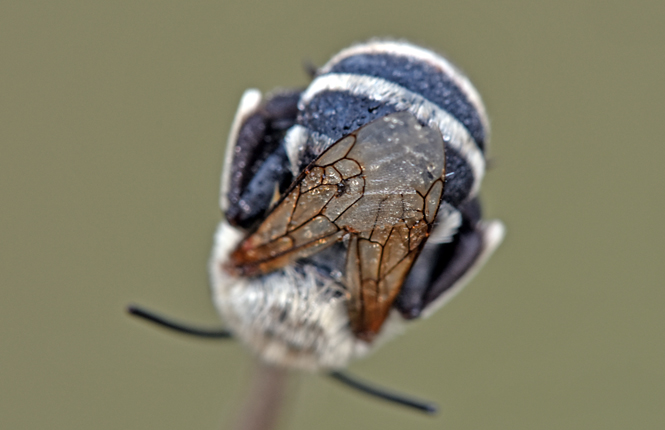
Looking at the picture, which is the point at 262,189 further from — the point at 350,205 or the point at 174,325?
the point at 174,325

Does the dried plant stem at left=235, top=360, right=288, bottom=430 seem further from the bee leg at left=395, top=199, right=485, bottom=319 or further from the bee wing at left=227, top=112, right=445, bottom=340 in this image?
the bee wing at left=227, top=112, right=445, bottom=340

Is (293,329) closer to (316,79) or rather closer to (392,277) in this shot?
(392,277)

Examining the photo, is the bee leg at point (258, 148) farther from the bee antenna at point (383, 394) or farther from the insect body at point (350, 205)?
the bee antenna at point (383, 394)

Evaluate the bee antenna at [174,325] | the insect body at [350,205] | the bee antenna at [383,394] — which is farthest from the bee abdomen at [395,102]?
the bee antenna at [383,394]

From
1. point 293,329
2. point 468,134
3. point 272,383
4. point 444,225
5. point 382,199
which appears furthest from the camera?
point 272,383

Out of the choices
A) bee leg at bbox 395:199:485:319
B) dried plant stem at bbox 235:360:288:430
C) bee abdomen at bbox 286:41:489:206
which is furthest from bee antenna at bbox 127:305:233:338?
bee abdomen at bbox 286:41:489:206

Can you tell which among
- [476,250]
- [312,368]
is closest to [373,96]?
[476,250]

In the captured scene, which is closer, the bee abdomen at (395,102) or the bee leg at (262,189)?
the bee abdomen at (395,102)
